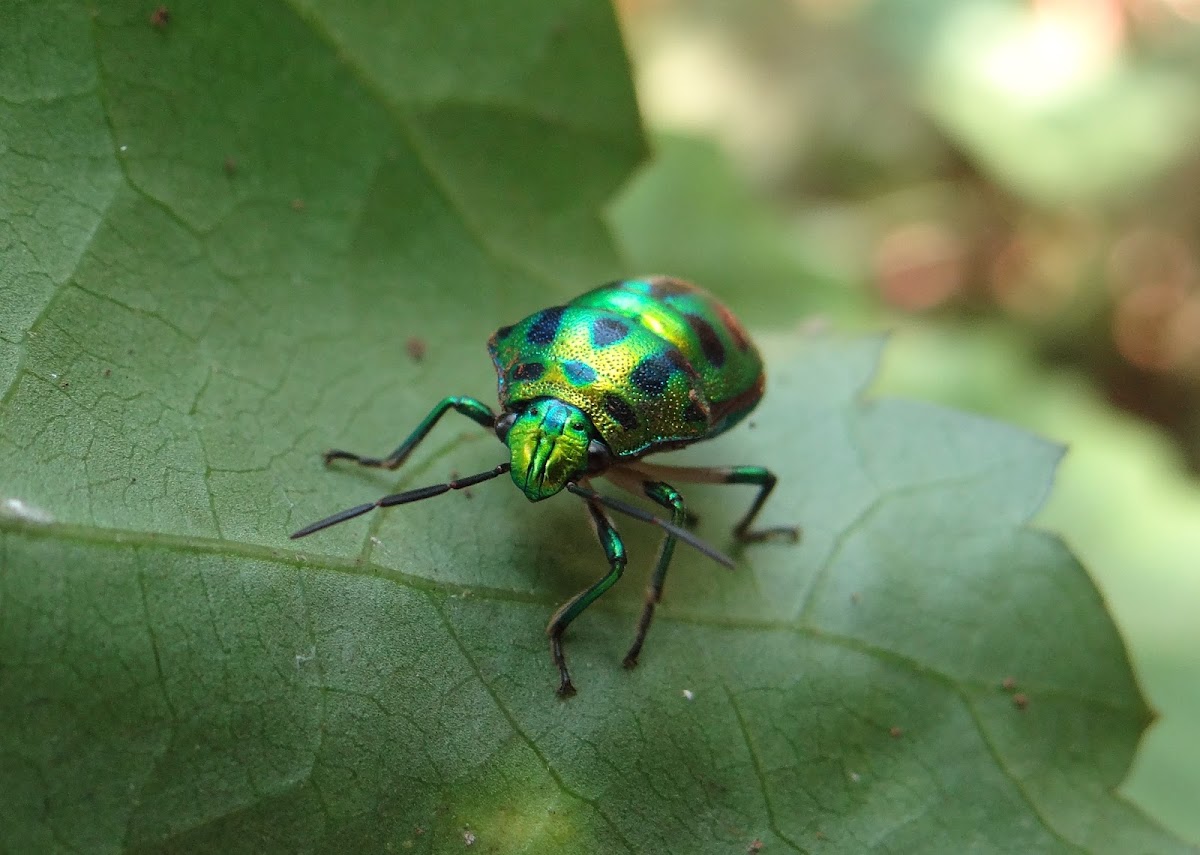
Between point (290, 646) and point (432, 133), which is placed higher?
point (432, 133)

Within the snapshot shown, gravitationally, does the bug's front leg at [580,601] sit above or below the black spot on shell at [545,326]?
below

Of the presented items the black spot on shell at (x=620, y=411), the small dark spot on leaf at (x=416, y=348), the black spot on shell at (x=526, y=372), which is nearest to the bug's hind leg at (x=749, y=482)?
the black spot on shell at (x=620, y=411)

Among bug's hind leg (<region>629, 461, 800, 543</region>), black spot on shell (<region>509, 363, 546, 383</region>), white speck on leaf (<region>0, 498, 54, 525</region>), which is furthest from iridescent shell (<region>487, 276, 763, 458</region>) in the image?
white speck on leaf (<region>0, 498, 54, 525</region>)

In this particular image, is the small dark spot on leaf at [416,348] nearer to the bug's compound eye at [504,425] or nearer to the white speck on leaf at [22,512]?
the bug's compound eye at [504,425]

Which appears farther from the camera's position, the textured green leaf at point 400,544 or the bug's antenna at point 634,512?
the bug's antenna at point 634,512

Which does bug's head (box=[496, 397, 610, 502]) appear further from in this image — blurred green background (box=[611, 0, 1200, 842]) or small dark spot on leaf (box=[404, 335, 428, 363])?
blurred green background (box=[611, 0, 1200, 842])

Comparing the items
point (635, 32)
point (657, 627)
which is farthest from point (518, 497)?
point (635, 32)

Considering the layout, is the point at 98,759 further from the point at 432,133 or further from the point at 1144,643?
the point at 1144,643
